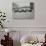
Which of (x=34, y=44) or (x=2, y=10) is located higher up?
(x=2, y=10)

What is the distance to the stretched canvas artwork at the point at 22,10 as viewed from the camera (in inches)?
151

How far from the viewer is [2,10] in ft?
12.7

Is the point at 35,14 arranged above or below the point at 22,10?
below

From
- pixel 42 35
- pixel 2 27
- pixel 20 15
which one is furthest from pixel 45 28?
pixel 2 27

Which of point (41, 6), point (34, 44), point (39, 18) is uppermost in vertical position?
point (41, 6)

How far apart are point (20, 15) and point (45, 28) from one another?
2.39ft

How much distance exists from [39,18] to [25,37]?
626 mm

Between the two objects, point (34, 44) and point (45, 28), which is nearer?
point (34, 44)

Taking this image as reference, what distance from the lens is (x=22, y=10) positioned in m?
3.85

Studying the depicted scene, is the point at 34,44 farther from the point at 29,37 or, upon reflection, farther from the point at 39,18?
the point at 39,18

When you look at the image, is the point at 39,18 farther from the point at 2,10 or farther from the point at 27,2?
the point at 2,10

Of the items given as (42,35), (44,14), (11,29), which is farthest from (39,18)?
(11,29)

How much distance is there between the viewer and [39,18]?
3.86 metres

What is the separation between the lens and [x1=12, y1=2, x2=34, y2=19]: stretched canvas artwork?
384 cm
